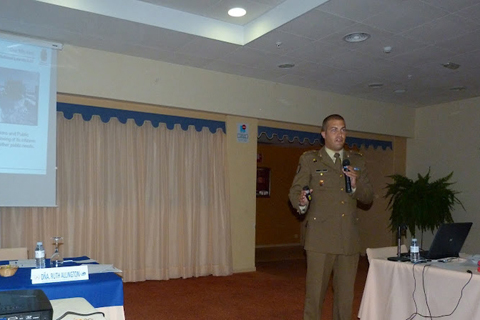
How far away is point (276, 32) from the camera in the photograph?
14.3 feet

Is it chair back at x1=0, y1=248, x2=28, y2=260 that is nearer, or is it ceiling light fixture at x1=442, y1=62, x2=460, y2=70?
chair back at x1=0, y1=248, x2=28, y2=260

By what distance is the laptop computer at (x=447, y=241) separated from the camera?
9.37 feet

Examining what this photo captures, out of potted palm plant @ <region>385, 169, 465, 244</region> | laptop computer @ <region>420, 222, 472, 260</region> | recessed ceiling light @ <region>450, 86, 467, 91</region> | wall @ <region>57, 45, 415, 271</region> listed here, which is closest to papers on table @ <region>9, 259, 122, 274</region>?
laptop computer @ <region>420, 222, 472, 260</region>

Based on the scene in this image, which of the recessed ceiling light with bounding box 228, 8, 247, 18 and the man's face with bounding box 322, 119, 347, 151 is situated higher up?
the recessed ceiling light with bounding box 228, 8, 247, 18

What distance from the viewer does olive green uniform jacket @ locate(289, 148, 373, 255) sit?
2.84m

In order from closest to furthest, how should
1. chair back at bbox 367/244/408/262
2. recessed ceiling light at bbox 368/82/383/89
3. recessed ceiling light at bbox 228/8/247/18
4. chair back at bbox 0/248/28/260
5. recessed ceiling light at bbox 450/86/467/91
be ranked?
chair back at bbox 0/248/28/260 → chair back at bbox 367/244/408/262 → recessed ceiling light at bbox 228/8/247/18 → recessed ceiling light at bbox 368/82/383/89 → recessed ceiling light at bbox 450/86/467/91

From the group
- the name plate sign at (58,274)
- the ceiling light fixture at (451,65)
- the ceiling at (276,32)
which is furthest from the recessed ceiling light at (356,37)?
the name plate sign at (58,274)

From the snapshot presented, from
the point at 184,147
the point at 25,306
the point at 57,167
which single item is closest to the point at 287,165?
the point at 184,147

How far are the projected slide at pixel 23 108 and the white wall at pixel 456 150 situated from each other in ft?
20.4

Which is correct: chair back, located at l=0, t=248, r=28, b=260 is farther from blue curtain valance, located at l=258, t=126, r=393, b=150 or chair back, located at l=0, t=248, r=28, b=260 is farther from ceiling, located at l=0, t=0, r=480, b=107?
blue curtain valance, located at l=258, t=126, r=393, b=150

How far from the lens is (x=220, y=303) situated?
4.52 meters

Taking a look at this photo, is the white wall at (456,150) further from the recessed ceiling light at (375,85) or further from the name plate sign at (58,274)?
the name plate sign at (58,274)

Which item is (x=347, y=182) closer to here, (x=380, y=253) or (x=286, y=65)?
(x=380, y=253)

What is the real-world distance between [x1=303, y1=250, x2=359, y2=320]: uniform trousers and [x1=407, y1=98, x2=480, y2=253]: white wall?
198 inches
